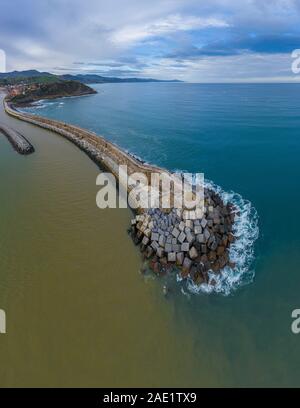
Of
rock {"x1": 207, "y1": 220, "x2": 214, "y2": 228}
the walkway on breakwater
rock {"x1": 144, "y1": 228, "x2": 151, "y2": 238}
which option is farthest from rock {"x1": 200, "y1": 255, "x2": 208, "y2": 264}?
the walkway on breakwater

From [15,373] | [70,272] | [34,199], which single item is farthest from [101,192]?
[15,373]

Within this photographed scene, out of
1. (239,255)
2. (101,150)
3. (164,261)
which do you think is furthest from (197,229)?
(101,150)

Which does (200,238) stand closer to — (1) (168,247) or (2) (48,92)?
(1) (168,247)

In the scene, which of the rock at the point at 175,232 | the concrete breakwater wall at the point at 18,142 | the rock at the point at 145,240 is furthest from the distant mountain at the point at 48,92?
the rock at the point at 175,232

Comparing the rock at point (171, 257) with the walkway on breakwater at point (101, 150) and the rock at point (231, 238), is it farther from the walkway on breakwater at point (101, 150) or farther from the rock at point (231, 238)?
the walkway on breakwater at point (101, 150)

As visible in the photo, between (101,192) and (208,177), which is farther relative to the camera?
(208,177)

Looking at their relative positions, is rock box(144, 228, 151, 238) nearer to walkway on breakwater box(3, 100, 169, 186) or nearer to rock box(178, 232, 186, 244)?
rock box(178, 232, 186, 244)

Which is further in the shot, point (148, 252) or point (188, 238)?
point (148, 252)
